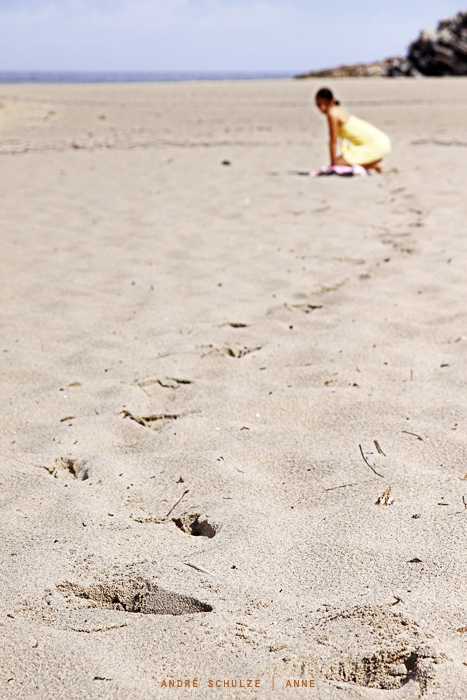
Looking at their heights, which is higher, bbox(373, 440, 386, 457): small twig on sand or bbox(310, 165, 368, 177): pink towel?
bbox(310, 165, 368, 177): pink towel

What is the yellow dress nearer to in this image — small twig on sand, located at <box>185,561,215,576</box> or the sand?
the sand

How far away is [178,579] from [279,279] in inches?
90.9

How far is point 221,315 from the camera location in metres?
3.10

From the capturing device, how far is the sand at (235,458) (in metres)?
1.27

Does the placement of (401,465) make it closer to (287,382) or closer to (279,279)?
(287,382)

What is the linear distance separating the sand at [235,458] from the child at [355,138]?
6.47 feet

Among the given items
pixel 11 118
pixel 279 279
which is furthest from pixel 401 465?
pixel 11 118

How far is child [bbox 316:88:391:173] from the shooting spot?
656cm

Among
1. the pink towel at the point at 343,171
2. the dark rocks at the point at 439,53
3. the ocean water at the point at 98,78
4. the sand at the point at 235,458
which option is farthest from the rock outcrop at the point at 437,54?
the sand at the point at 235,458

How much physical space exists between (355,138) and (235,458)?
5399 millimetres

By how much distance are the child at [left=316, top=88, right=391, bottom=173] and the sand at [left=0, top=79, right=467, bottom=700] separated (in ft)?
6.47

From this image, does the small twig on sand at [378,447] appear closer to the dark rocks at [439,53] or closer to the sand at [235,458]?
the sand at [235,458]

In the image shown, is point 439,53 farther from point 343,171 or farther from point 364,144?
point 343,171

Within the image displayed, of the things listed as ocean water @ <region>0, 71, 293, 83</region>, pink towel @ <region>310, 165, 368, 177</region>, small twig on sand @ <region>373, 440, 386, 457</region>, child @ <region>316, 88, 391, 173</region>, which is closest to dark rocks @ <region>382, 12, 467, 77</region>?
ocean water @ <region>0, 71, 293, 83</region>
